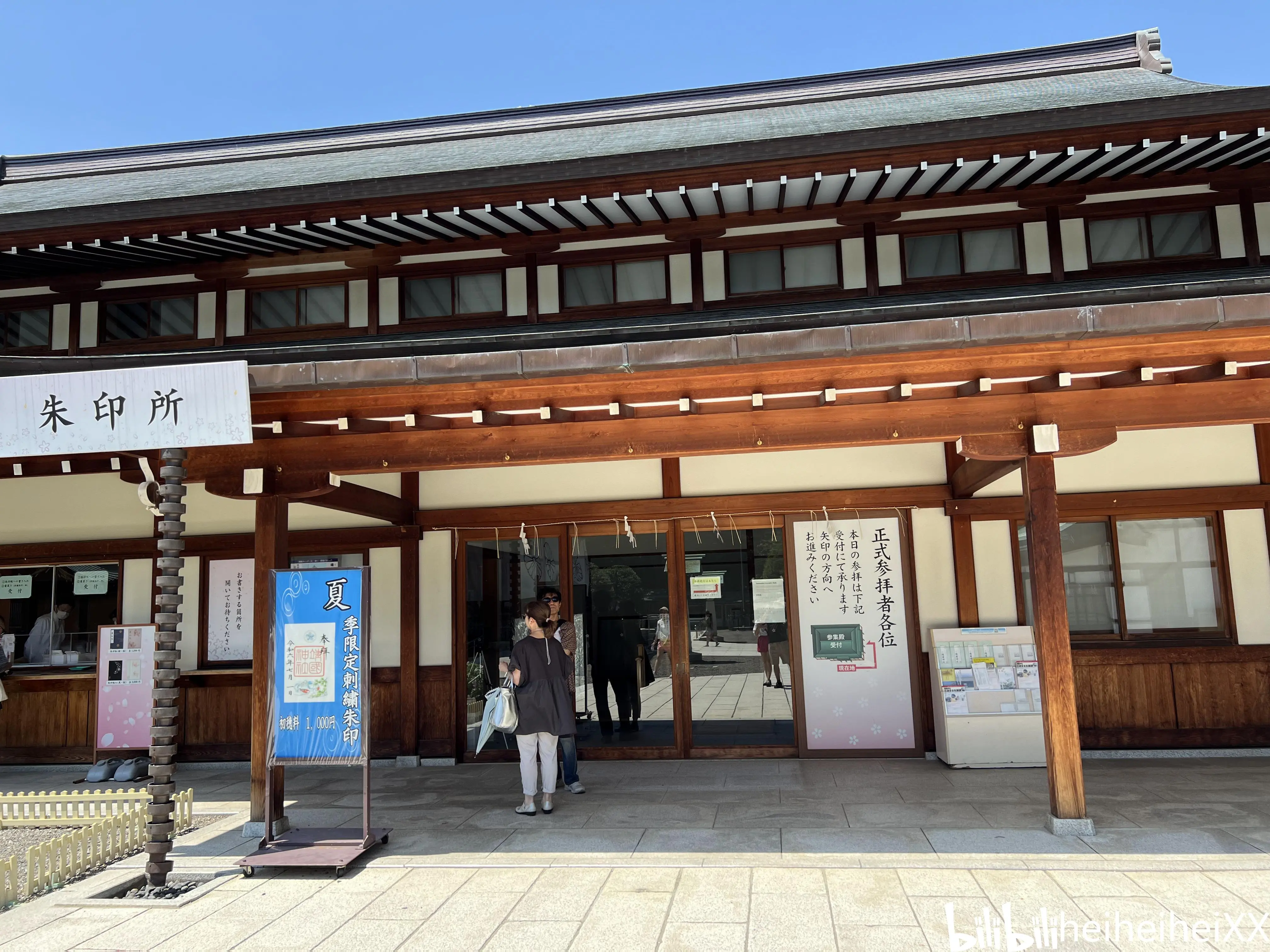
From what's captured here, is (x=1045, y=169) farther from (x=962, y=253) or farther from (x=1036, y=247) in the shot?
(x=962, y=253)

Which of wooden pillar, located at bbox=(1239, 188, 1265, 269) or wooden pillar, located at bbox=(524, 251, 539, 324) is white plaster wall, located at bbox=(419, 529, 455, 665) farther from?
wooden pillar, located at bbox=(1239, 188, 1265, 269)

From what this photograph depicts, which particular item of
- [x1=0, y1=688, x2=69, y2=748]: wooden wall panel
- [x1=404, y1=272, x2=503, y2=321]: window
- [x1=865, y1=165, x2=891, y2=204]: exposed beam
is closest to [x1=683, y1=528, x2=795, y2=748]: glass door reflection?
[x1=404, y1=272, x2=503, y2=321]: window

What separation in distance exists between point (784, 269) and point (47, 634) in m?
8.83

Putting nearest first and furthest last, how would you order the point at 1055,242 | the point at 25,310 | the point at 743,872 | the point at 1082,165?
1. the point at 743,872
2. the point at 1082,165
3. the point at 1055,242
4. the point at 25,310

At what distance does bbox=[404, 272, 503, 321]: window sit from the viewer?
26.4ft

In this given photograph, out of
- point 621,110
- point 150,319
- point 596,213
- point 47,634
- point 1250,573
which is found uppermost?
point 621,110

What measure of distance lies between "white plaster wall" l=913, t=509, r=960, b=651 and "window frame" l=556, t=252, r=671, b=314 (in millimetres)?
3370

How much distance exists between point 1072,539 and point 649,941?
6111 millimetres

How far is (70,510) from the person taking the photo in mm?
9617

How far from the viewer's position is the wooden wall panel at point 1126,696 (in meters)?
8.09

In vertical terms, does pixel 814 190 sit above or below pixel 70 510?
above

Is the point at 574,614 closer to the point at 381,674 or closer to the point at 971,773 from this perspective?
the point at 381,674

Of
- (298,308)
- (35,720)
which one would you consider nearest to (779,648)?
(298,308)

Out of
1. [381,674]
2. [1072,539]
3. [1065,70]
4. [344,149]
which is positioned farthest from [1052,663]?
[344,149]
